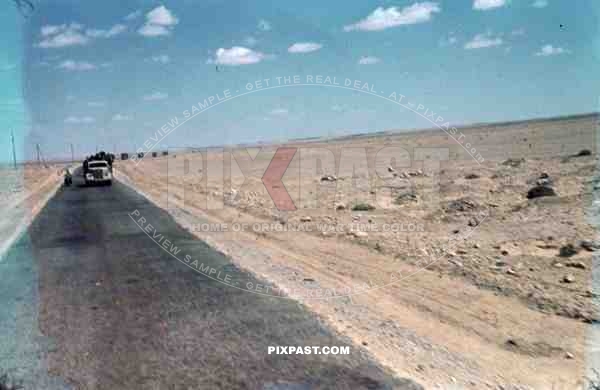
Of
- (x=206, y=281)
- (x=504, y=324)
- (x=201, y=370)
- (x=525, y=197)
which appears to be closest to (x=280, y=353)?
(x=201, y=370)

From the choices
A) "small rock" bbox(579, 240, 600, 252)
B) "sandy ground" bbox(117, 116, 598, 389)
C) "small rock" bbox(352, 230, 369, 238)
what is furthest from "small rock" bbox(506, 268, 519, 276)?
"small rock" bbox(352, 230, 369, 238)

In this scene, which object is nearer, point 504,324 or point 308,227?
point 504,324

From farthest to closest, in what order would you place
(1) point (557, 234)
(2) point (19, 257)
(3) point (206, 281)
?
(2) point (19, 257)
(1) point (557, 234)
(3) point (206, 281)

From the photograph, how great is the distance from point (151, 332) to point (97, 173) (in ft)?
110

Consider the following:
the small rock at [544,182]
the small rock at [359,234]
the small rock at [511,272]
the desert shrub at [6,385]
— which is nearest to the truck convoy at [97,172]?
the small rock at [544,182]

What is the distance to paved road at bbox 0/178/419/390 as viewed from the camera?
537cm

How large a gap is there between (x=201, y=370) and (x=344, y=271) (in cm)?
451

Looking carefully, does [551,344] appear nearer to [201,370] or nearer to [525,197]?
[201,370]

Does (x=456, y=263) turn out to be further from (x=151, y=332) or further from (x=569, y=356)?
(x=151, y=332)

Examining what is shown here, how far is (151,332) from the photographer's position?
667cm

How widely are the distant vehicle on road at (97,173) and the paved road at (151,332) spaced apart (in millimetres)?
27384

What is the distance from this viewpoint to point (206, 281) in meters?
9.09

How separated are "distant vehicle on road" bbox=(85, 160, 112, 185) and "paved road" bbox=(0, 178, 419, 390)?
27.4 metres

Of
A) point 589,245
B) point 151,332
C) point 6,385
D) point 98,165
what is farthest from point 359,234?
point 98,165
